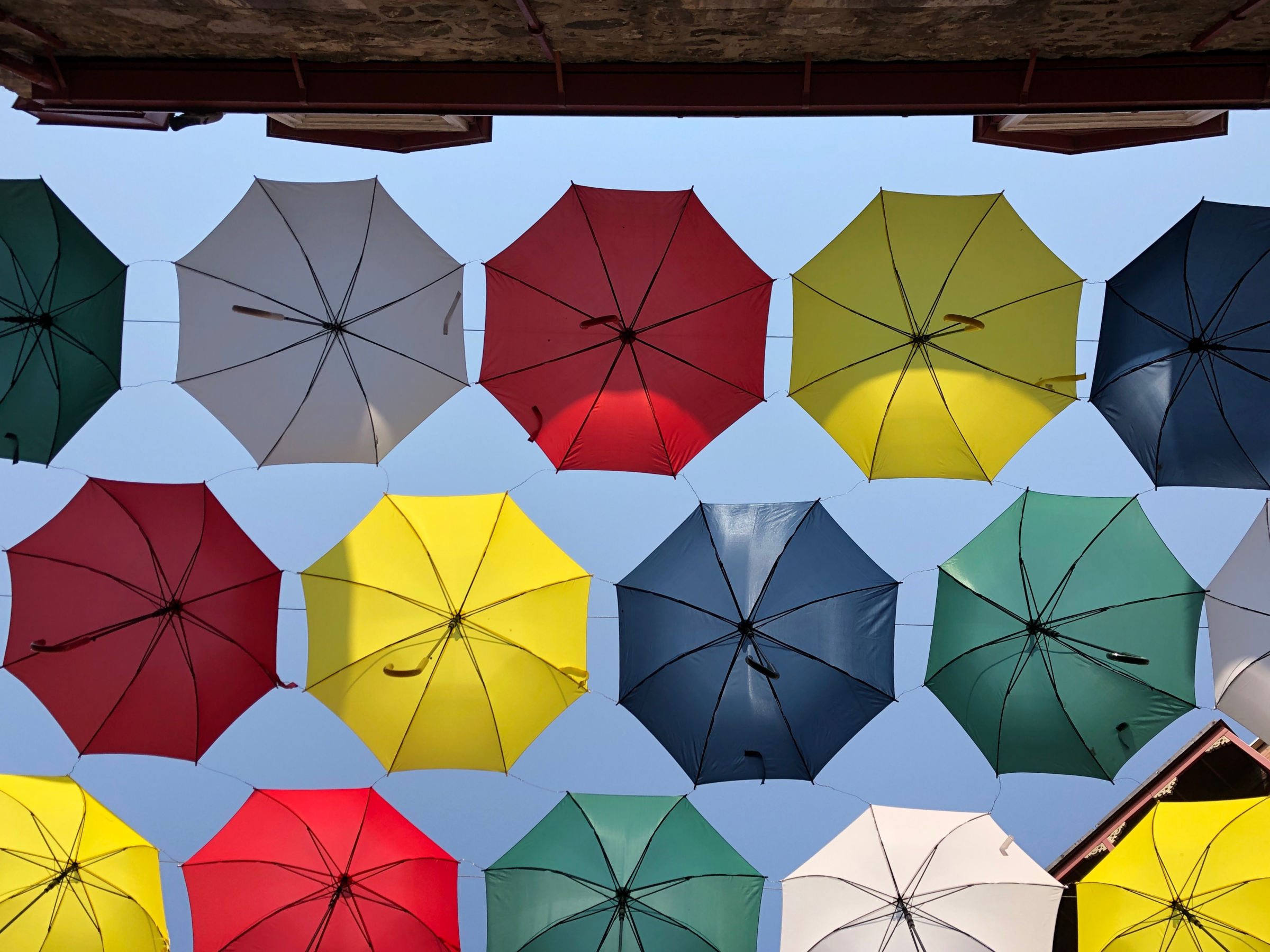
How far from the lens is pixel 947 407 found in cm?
829

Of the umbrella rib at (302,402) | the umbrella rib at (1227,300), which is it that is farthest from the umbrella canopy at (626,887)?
the umbrella rib at (1227,300)

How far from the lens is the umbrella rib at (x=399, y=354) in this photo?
812 centimetres

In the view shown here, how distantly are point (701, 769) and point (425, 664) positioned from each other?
3.15m

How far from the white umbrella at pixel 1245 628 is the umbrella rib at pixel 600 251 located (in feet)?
22.5

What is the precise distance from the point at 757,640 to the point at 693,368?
2.93 meters

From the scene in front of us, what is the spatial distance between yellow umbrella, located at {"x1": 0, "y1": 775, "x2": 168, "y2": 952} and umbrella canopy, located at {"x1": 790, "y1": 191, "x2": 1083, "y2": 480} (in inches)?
350

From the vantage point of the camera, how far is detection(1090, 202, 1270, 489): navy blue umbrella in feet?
25.4

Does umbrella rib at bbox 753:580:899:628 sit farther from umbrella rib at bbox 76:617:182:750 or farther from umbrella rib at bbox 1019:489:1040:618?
umbrella rib at bbox 76:617:182:750

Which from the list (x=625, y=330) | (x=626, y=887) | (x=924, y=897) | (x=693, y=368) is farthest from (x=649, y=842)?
(x=625, y=330)

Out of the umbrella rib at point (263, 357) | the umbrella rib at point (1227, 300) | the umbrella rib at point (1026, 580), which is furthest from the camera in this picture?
the umbrella rib at point (1026, 580)

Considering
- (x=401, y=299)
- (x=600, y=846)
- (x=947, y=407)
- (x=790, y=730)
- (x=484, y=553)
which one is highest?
(x=401, y=299)

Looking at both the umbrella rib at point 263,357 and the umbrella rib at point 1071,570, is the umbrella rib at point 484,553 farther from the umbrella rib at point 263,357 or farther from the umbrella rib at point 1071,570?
the umbrella rib at point 1071,570

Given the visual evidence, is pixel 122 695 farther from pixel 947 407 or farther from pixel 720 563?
pixel 947 407

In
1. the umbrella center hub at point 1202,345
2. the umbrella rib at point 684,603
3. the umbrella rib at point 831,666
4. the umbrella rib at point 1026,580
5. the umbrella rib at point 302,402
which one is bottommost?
the umbrella rib at point 831,666
